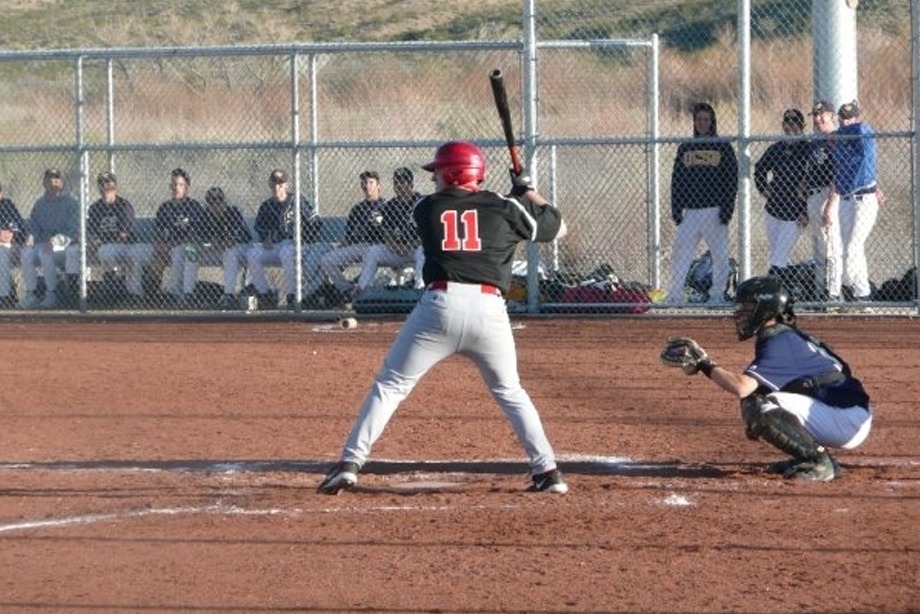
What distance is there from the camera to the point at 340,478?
7.61 m

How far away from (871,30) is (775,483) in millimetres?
19666

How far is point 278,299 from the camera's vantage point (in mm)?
16047

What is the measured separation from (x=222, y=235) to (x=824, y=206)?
560 cm

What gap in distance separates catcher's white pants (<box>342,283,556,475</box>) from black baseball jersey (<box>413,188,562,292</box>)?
81mm

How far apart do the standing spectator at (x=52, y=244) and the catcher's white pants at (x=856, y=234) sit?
713 centimetres

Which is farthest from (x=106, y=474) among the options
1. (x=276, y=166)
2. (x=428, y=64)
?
(x=428, y=64)

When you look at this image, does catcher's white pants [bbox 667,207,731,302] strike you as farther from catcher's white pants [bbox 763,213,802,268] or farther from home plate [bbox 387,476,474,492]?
home plate [bbox 387,476,474,492]

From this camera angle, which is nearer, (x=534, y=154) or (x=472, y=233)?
(x=472, y=233)

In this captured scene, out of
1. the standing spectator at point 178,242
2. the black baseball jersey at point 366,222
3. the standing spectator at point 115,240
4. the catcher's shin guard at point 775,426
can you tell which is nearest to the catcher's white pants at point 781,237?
the black baseball jersey at point 366,222

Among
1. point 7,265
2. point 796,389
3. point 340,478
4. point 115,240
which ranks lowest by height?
point 340,478

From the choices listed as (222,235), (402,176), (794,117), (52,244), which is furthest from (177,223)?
(794,117)

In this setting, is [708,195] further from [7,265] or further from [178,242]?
[7,265]

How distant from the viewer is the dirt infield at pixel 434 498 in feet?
19.9

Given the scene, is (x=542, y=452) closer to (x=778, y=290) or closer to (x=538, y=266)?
(x=778, y=290)
